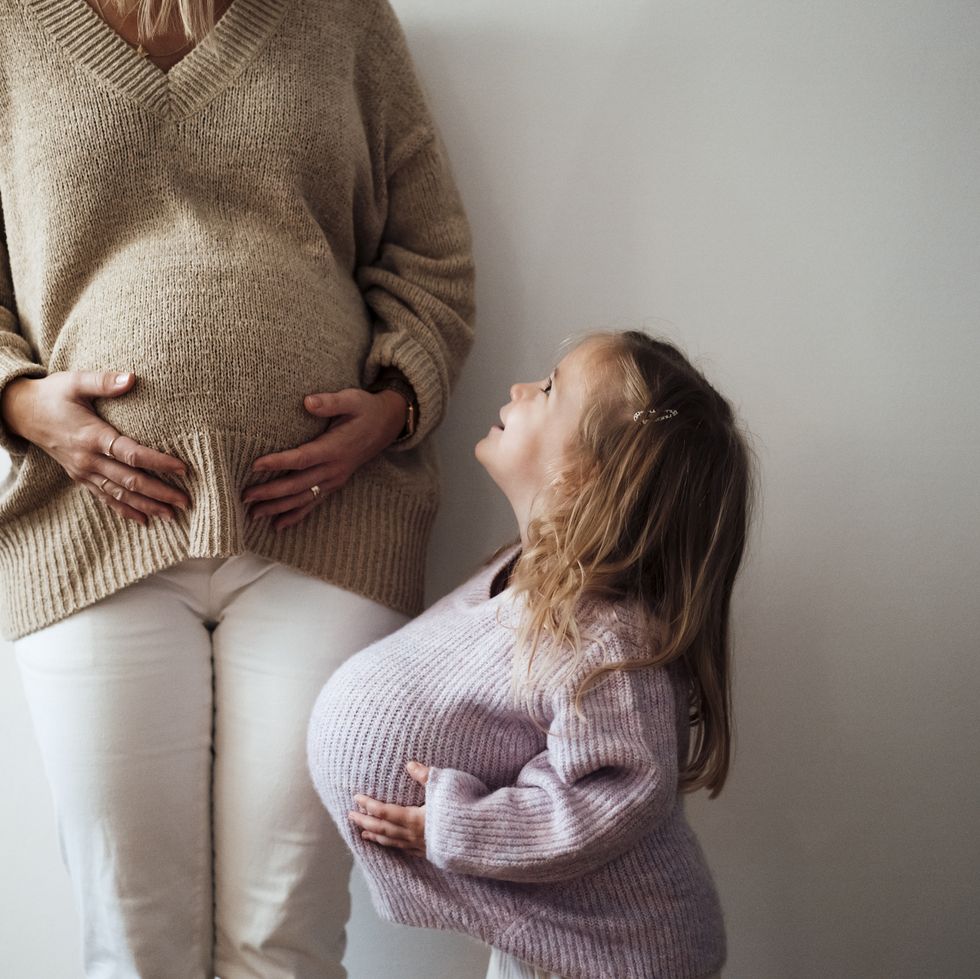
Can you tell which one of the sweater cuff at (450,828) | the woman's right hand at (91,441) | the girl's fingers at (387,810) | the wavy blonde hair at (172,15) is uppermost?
the wavy blonde hair at (172,15)

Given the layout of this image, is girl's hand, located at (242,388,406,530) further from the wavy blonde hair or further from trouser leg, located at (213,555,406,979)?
the wavy blonde hair

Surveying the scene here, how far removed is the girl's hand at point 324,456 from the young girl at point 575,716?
0.60ft

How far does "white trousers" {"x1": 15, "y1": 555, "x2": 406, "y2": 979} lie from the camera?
997mm

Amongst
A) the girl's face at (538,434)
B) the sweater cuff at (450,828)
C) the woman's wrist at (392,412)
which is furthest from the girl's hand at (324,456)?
the sweater cuff at (450,828)

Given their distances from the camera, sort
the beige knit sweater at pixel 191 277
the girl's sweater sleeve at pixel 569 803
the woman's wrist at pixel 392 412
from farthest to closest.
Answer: the woman's wrist at pixel 392 412, the beige knit sweater at pixel 191 277, the girl's sweater sleeve at pixel 569 803

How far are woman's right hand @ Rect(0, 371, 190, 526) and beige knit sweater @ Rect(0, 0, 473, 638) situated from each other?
0.06 feet

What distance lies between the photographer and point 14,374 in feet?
3.32

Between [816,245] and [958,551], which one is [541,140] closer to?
[816,245]

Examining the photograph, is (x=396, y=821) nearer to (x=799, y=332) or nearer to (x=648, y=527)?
(x=648, y=527)

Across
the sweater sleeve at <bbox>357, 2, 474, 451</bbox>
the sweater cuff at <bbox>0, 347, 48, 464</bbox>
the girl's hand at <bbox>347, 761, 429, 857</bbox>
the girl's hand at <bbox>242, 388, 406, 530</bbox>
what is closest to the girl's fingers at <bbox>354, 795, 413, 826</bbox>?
the girl's hand at <bbox>347, 761, 429, 857</bbox>

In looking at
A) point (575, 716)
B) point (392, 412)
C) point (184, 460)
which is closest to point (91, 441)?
point (184, 460)

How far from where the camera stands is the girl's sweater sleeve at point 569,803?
0.91 m

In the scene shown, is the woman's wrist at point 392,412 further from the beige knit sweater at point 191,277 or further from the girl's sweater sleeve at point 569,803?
the girl's sweater sleeve at point 569,803

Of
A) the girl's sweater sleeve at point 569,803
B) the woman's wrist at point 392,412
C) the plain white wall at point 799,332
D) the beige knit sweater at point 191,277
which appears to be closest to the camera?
the girl's sweater sleeve at point 569,803
